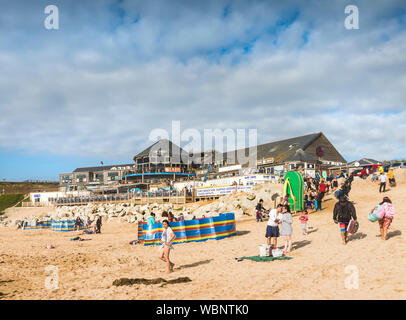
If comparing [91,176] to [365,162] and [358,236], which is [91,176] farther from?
[358,236]

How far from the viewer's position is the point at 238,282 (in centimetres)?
871

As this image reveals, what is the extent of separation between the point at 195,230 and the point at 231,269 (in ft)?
20.7

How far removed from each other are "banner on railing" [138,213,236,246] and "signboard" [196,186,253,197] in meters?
16.0

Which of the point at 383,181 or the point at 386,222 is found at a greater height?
the point at 383,181

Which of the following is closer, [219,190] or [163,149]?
[219,190]

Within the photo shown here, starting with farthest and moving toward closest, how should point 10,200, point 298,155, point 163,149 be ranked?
point 10,200 < point 163,149 < point 298,155

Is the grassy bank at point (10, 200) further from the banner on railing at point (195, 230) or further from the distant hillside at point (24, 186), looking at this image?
the banner on railing at point (195, 230)

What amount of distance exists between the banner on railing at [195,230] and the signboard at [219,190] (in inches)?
630

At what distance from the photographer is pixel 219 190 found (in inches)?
1401

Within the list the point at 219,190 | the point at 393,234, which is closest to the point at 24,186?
the point at 219,190

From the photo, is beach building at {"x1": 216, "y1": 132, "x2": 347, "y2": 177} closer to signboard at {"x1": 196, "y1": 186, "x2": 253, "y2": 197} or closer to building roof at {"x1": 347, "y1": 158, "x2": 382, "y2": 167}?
building roof at {"x1": 347, "y1": 158, "x2": 382, "y2": 167}

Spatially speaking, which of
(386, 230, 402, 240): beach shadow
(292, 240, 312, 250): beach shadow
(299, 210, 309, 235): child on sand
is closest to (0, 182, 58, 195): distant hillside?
(299, 210, 309, 235): child on sand

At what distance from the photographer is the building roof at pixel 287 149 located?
45894mm

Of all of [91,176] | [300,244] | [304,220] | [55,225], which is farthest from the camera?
[91,176]
